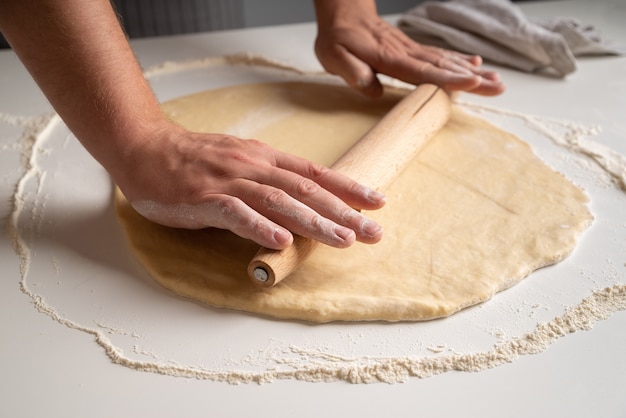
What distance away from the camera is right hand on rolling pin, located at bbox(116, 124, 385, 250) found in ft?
4.45

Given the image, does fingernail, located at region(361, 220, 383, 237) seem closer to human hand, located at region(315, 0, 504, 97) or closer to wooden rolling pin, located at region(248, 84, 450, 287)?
wooden rolling pin, located at region(248, 84, 450, 287)

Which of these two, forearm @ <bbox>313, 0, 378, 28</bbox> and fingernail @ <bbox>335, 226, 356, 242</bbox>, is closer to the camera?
fingernail @ <bbox>335, 226, 356, 242</bbox>

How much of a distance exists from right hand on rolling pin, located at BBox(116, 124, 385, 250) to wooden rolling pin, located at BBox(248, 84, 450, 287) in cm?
4

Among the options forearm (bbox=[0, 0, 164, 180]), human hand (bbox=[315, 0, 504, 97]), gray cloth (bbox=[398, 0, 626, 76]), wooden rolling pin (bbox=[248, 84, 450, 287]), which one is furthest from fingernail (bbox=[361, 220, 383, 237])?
gray cloth (bbox=[398, 0, 626, 76])

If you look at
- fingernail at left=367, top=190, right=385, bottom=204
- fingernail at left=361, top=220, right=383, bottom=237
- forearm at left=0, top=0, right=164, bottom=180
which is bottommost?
fingernail at left=361, top=220, right=383, bottom=237

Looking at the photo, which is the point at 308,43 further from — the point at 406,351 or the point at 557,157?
the point at 406,351

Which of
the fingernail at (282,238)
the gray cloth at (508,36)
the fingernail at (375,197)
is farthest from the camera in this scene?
the gray cloth at (508,36)

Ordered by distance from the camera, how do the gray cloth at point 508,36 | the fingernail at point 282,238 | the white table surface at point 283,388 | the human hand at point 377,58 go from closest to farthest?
the white table surface at point 283,388
the fingernail at point 282,238
the human hand at point 377,58
the gray cloth at point 508,36

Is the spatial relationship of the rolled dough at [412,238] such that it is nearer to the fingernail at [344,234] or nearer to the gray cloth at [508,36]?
the fingernail at [344,234]

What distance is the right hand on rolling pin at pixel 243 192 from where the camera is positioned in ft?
4.45

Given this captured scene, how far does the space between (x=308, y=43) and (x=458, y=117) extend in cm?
83

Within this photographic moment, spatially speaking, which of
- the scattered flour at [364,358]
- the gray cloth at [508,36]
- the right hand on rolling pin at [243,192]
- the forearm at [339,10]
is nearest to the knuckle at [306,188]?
the right hand on rolling pin at [243,192]

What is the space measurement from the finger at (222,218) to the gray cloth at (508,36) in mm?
1524

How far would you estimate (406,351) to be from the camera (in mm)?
1295
